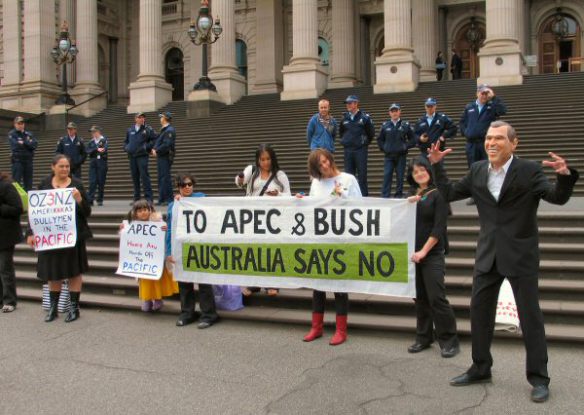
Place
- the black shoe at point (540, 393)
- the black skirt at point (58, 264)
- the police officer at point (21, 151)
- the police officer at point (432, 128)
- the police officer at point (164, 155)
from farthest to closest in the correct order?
the police officer at point (21, 151) < the police officer at point (164, 155) < the police officer at point (432, 128) < the black skirt at point (58, 264) < the black shoe at point (540, 393)

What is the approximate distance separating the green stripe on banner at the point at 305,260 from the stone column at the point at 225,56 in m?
20.6

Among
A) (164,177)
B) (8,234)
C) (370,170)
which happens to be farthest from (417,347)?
(370,170)

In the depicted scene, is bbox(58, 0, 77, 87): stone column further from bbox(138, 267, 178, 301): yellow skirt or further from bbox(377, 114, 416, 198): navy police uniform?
bbox(138, 267, 178, 301): yellow skirt

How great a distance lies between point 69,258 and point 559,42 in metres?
29.8

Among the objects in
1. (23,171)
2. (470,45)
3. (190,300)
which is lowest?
(190,300)

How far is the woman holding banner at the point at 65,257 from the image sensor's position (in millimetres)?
7207

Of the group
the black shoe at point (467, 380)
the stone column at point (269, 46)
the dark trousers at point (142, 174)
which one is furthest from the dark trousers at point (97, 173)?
the stone column at point (269, 46)

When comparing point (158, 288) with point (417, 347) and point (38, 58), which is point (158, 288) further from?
point (38, 58)

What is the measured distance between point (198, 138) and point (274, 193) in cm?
1351

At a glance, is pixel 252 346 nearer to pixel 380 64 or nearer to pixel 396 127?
pixel 396 127

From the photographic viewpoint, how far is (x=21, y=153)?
15.0 m

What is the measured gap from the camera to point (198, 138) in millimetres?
20047

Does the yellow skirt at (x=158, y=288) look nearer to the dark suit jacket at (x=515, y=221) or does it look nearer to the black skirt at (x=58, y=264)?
the black skirt at (x=58, y=264)

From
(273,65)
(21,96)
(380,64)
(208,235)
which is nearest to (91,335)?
(208,235)
